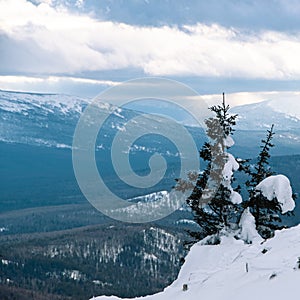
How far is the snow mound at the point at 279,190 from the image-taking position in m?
23.0

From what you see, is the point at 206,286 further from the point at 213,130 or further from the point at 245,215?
the point at 213,130

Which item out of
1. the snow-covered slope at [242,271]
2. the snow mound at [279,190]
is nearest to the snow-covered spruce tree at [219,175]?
the snow mound at [279,190]

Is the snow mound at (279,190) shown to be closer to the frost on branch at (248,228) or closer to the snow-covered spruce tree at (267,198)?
the snow-covered spruce tree at (267,198)

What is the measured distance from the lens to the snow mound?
75.6 ft

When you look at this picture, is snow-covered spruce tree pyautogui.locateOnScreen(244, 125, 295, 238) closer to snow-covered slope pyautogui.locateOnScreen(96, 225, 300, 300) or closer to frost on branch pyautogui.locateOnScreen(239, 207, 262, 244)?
frost on branch pyautogui.locateOnScreen(239, 207, 262, 244)

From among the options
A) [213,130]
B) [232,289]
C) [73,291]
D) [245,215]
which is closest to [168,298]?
[232,289]

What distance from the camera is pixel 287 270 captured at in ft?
49.3

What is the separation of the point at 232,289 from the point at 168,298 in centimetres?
356

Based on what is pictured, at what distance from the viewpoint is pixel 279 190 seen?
23188mm

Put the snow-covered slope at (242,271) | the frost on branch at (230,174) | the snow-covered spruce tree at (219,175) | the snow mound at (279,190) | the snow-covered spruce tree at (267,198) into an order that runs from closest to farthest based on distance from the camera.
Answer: the snow-covered slope at (242,271) → the snow mound at (279,190) → the snow-covered spruce tree at (267,198) → the frost on branch at (230,174) → the snow-covered spruce tree at (219,175)

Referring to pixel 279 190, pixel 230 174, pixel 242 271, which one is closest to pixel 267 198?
pixel 279 190

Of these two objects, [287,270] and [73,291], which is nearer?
[287,270]

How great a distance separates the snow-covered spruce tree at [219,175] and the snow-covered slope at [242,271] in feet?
8.47

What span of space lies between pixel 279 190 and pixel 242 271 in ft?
24.3
